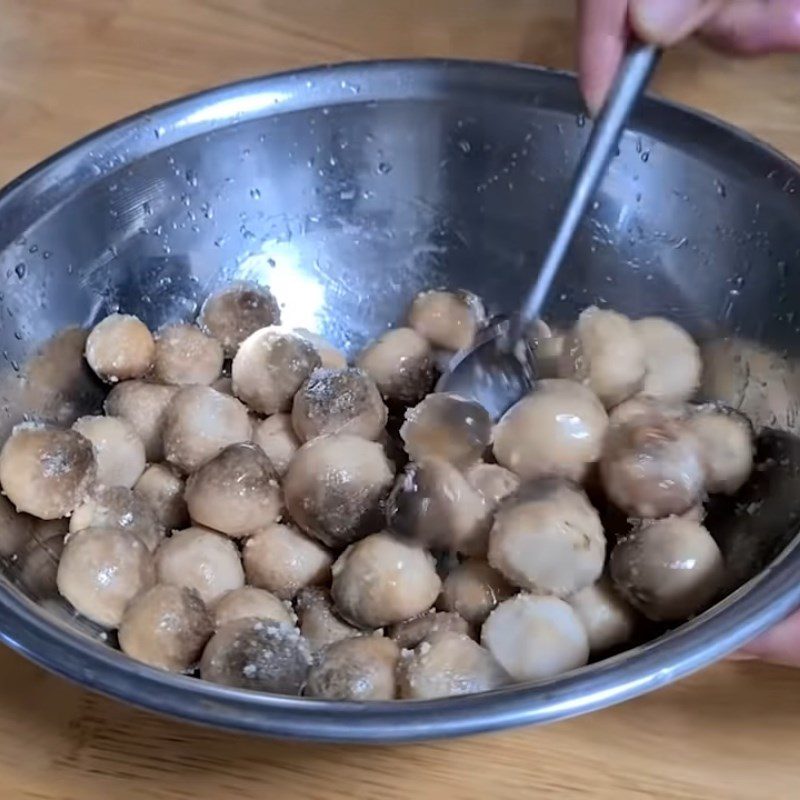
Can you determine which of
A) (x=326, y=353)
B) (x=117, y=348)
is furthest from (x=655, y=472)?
(x=117, y=348)

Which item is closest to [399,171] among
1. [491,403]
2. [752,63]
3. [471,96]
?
[471,96]

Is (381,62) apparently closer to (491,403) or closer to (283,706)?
(491,403)

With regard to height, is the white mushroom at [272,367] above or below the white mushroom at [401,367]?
below

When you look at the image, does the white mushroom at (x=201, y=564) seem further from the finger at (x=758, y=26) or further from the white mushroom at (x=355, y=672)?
the finger at (x=758, y=26)

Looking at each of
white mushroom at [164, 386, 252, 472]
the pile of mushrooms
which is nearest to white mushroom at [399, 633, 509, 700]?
the pile of mushrooms

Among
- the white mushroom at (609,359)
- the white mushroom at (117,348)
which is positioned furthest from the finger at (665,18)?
the white mushroom at (117,348)

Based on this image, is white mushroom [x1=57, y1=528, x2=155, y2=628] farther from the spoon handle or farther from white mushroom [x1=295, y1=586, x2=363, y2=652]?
the spoon handle
